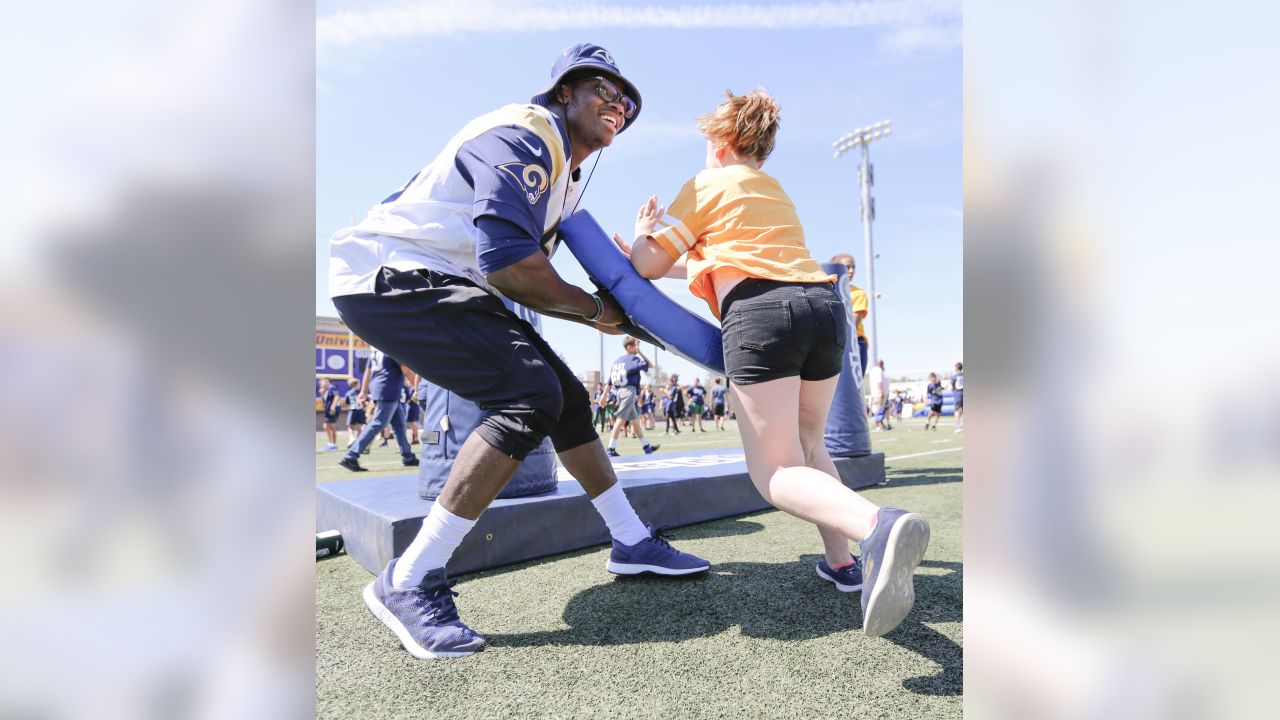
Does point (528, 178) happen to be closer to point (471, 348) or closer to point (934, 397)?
point (471, 348)

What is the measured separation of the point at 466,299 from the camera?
1.97 metres

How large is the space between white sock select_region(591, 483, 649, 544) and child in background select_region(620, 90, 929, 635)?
1.95 ft

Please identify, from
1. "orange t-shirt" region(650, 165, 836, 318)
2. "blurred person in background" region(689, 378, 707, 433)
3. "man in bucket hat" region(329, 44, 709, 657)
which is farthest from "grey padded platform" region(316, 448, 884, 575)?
"blurred person in background" region(689, 378, 707, 433)

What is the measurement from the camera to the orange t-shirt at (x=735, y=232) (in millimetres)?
2049

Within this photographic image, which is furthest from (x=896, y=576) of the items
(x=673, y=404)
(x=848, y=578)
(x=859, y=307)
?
(x=673, y=404)

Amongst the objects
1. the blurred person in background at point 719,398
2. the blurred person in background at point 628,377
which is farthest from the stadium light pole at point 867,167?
the blurred person in background at point 628,377

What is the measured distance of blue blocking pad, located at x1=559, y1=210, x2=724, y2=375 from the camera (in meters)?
2.19

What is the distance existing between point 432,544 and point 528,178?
1.14 meters

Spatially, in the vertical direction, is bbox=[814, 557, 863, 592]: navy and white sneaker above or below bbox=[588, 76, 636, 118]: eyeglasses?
below

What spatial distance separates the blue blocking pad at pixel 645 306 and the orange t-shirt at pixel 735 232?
0.12 meters

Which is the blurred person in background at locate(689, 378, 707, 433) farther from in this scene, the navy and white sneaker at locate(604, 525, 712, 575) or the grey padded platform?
the navy and white sneaker at locate(604, 525, 712, 575)

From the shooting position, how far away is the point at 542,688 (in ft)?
5.21
